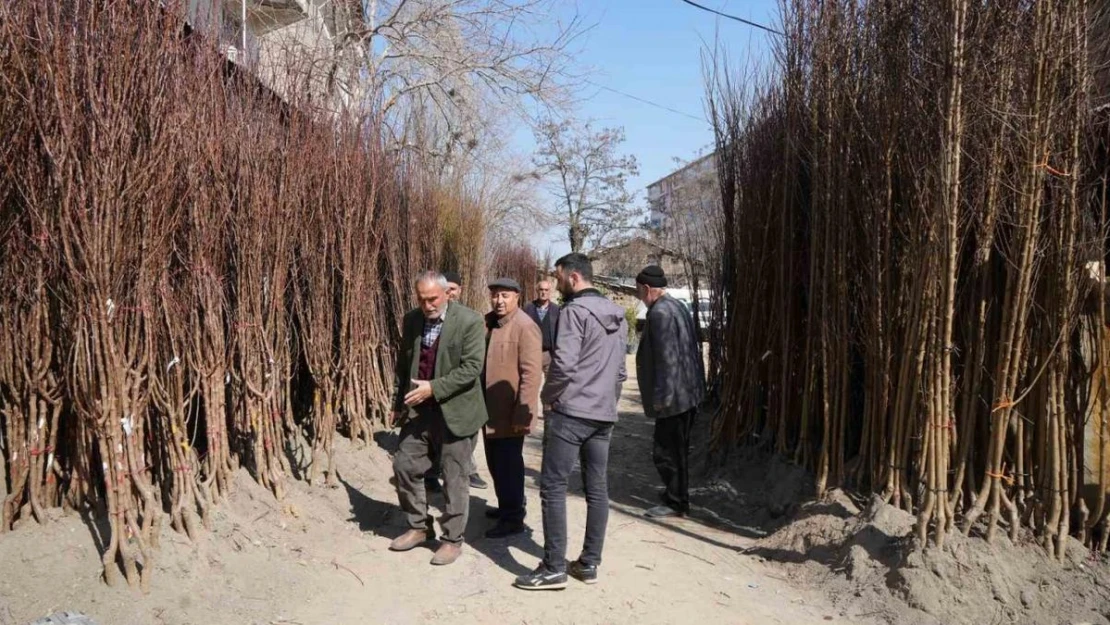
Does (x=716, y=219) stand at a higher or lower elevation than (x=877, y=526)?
higher

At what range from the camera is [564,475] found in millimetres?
4188

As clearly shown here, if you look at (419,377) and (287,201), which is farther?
(287,201)

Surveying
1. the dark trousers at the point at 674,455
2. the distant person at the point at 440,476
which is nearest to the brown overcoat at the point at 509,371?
the distant person at the point at 440,476

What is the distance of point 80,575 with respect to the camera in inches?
140

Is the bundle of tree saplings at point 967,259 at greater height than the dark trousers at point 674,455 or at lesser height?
greater

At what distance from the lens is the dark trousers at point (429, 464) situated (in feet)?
14.8

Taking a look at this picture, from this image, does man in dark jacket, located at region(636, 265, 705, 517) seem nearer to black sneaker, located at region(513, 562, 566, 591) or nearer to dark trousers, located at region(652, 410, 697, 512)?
dark trousers, located at region(652, 410, 697, 512)

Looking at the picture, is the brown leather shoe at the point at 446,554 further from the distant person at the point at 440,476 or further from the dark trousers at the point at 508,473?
the distant person at the point at 440,476

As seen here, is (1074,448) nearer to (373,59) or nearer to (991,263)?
(991,263)

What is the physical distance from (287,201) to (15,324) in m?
1.86

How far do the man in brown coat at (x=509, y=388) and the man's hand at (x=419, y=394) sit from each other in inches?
21.9

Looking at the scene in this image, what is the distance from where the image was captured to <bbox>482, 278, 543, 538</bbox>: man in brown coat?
15.7ft

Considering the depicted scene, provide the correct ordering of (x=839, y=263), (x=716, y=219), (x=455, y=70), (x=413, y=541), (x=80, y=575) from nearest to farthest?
(x=80, y=575) → (x=413, y=541) → (x=839, y=263) → (x=716, y=219) → (x=455, y=70)

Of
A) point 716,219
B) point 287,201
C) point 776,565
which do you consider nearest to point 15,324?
point 287,201
